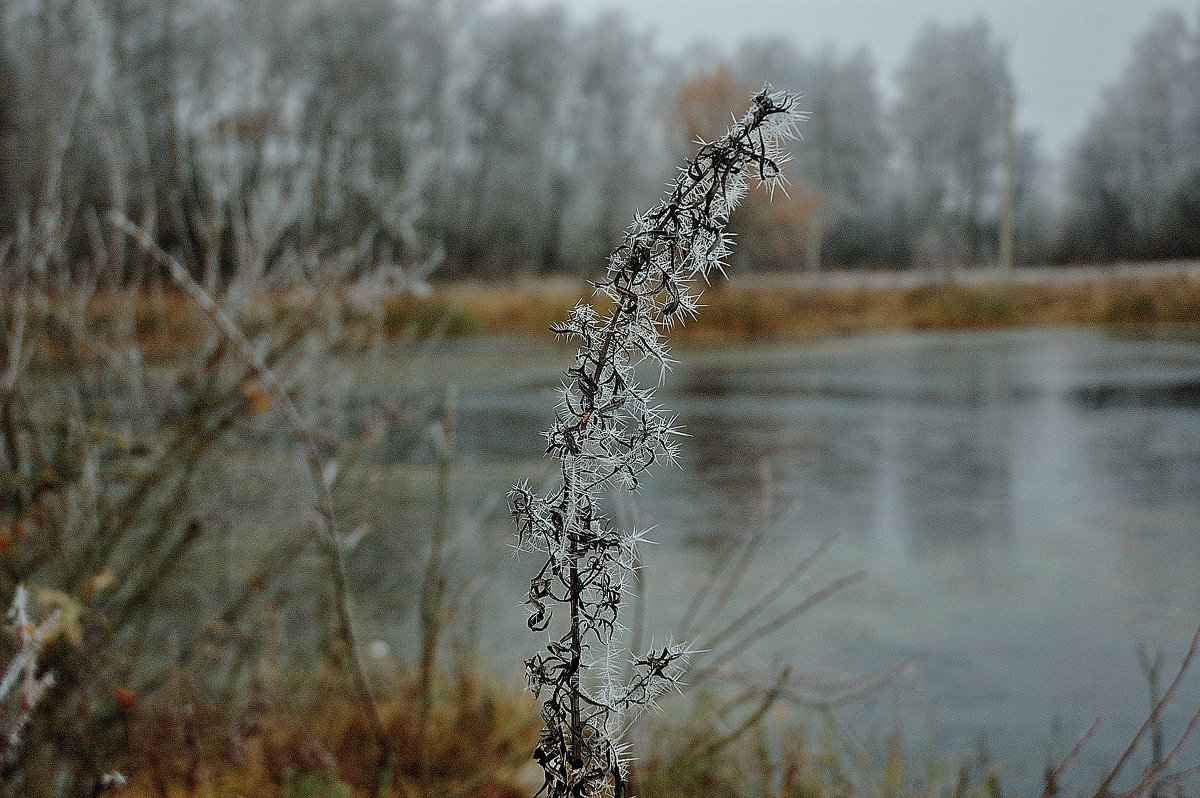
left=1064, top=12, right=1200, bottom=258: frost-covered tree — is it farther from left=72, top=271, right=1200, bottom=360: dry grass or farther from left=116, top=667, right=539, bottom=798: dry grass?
left=116, top=667, right=539, bottom=798: dry grass

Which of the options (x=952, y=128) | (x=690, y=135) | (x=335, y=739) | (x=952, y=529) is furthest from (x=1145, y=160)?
(x=335, y=739)

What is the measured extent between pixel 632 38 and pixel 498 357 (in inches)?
592

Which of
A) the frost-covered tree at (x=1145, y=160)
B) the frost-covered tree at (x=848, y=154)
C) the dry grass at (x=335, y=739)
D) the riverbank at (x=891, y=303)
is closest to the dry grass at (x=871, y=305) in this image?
the riverbank at (x=891, y=303)

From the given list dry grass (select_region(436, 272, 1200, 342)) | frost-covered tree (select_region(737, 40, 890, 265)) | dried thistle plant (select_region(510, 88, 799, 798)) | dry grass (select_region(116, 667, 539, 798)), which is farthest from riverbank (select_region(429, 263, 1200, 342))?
dried thistle plant (select_region(510, 88, 799, 798))

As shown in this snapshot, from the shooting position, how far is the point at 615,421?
0.61 m

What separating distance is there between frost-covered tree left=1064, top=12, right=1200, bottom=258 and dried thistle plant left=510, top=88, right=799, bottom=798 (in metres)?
31.5

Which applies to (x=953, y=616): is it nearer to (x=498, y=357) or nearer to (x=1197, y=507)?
(x=1197, y=507)

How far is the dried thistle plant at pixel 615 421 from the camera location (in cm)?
59

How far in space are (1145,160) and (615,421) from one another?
115 ft

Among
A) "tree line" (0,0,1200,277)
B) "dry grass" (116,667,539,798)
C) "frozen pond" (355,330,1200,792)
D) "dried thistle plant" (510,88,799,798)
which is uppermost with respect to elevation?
"tree line" (0,0,1200,277)

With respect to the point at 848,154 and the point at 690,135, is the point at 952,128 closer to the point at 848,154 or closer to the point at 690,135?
the point at 848,154

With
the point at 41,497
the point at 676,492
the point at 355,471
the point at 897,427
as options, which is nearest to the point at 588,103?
the point at 897,427

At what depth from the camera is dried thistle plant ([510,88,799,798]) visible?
0.59 meters

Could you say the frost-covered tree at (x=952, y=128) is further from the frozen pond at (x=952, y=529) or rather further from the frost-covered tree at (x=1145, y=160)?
the frozen pond at (x=952, y=529)
